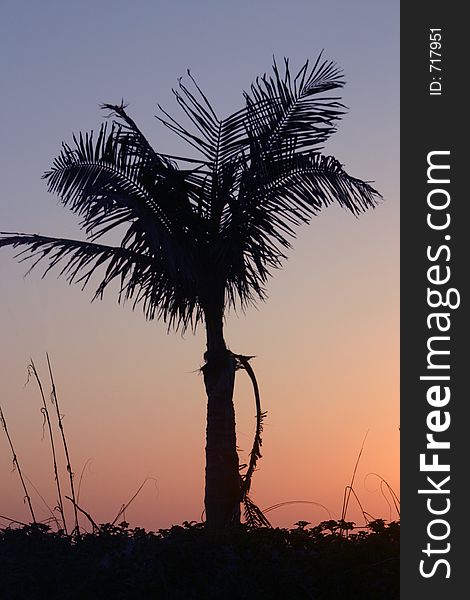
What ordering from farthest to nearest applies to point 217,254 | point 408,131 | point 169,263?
point 217,254
point 169,263
point 408,131

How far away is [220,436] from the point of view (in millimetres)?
15031

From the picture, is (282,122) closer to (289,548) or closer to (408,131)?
(408,131)

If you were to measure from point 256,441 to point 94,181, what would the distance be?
4879mm

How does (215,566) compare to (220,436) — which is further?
(220,436)

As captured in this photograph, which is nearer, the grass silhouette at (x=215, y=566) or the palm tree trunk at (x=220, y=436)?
the grass silhouette at (x=215, y=566)

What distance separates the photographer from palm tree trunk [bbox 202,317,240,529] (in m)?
14.8

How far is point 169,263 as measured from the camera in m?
14.5

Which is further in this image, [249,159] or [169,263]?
[249,159]

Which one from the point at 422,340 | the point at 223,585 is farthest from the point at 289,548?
the point at 422,340

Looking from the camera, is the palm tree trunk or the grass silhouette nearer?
the grass silhouette

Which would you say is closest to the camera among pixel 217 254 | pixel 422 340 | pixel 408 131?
pixel 422 340

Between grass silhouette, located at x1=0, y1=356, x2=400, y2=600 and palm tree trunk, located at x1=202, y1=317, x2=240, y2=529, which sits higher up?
palm tree trunk, located at x1=202, y1=317, x2=240, y2=529

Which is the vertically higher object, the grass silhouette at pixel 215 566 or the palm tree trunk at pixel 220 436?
the palm tree trunk at pixel 220 436

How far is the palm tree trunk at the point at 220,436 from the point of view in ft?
48.5
